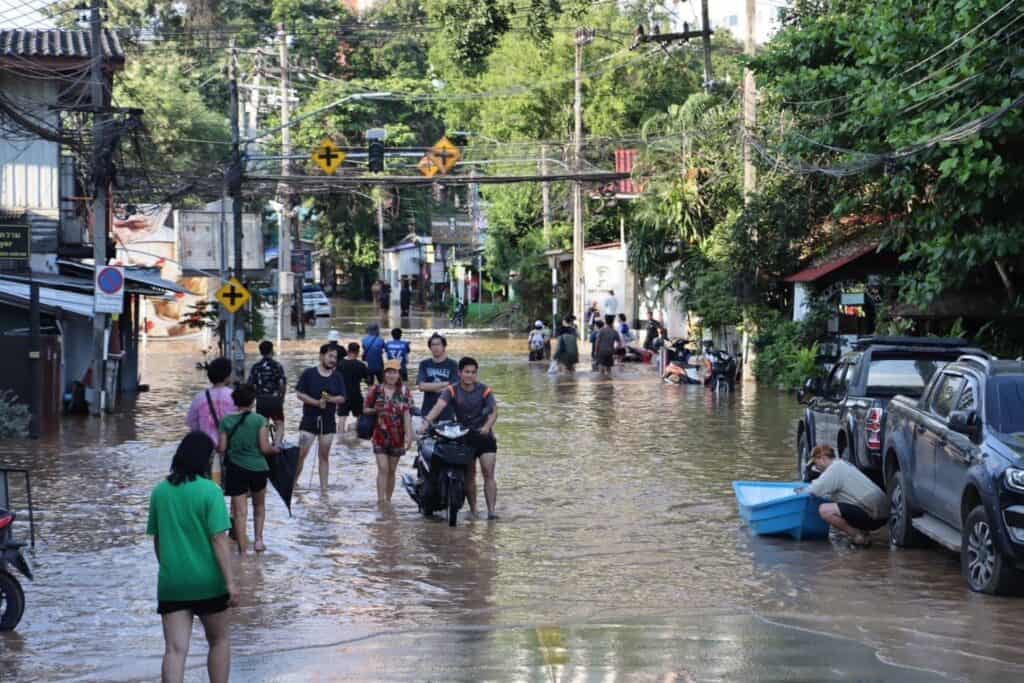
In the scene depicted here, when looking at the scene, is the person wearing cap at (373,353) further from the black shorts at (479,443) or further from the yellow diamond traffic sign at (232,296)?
the black shorts at (479,443)

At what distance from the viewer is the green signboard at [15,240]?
29.2 metres

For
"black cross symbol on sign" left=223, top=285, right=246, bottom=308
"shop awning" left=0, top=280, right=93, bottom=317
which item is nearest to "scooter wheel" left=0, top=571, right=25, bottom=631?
"shop awning" left=0, top=280, right=93, bottom=317

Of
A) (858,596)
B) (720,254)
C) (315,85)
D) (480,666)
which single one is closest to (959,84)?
(858,596)

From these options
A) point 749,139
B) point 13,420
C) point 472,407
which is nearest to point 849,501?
point 472,407

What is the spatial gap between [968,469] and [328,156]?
32983 mm

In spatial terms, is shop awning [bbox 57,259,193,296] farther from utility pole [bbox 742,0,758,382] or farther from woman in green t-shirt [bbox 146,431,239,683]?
woman in green t-shirt [bbox 146,431,239,683]

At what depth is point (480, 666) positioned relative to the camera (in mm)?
9430

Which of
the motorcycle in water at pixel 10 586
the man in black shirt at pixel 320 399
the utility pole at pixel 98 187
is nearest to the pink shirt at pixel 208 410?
the man in black shirt at pixel 320 399

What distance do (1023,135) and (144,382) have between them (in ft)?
79.6

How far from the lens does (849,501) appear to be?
1421cm

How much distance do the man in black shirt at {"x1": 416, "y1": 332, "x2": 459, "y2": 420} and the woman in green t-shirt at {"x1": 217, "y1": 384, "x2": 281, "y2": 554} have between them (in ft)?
12.2

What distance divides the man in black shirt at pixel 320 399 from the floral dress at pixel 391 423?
105 cm

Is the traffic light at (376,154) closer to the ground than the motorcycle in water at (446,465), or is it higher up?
higher up

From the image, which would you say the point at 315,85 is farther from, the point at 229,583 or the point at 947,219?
the point at 229,583
